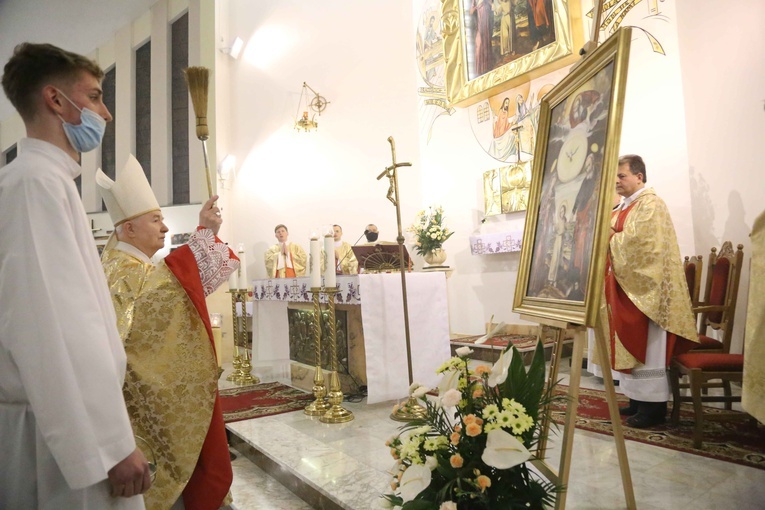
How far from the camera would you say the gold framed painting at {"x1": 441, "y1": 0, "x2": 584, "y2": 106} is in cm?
609

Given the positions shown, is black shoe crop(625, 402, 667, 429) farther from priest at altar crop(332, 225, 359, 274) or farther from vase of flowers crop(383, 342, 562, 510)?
priest at altar crop(332, 225, 359, 274)

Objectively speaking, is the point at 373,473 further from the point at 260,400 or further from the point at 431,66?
the point at 431,66

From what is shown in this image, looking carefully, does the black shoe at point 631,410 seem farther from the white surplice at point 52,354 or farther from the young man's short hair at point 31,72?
the young man's short hair at point 31,72

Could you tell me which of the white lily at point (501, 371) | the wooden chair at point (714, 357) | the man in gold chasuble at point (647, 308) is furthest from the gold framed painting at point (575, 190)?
the wooden chair at point (714, 357)

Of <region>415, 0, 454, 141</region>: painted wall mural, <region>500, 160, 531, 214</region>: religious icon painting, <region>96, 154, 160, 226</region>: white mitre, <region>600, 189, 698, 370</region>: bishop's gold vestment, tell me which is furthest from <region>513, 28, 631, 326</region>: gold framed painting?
<region>415, 0, 454, 141</region>: painted wall mural

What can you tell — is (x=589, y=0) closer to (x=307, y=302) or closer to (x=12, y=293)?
(x=307, y=302)

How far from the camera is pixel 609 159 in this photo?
5.57 feet

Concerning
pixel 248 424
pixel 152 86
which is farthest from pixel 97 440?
pixel 152 86

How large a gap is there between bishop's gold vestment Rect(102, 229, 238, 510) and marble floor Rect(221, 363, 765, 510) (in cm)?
54

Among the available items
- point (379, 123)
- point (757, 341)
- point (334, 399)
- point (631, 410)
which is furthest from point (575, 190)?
point (379, 123)

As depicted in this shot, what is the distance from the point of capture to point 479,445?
138cm

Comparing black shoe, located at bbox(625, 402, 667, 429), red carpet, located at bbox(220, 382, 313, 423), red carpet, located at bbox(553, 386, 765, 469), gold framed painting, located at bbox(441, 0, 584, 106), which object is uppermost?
gold framed painting, located at bbox(441, 0, 584, 106)

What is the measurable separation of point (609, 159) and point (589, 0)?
5394 mm

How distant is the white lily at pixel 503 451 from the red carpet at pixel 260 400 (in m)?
2.87
